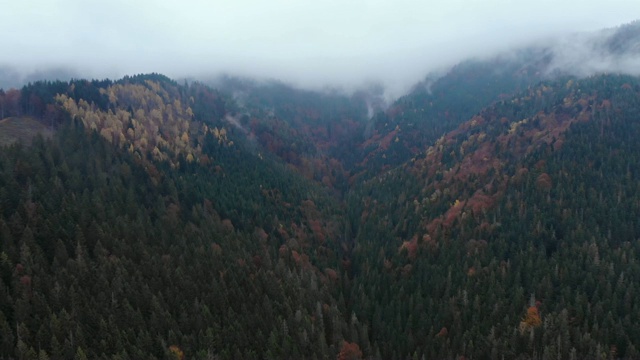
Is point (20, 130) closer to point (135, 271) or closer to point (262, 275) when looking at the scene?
point (135, 271)

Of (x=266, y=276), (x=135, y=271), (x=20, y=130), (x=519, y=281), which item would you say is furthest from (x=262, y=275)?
(x=20, y=130)

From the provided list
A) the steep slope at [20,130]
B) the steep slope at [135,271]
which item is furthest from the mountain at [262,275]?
the steep slope at [20,130]

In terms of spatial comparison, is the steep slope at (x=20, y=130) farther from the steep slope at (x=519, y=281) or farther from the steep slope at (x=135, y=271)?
the steep slope at (x=519, y=281)

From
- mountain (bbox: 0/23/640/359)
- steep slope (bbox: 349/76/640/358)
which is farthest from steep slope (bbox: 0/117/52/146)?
steep slope (bbox: 349/76/640/358)

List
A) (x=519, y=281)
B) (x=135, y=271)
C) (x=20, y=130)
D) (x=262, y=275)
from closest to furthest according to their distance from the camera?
1. (x=135, y=271)
2. (x=519, y=281)
3. (x=262, y=275)
4. (x=20, y=130)

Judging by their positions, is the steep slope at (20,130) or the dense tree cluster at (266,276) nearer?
the dense tree cluster at (266,276)

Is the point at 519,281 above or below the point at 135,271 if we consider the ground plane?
below

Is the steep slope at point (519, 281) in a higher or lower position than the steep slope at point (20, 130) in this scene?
lower

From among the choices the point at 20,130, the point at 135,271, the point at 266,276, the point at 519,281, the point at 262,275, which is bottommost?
the point at 519,281

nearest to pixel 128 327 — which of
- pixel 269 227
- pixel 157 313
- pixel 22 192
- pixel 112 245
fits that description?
pixel 157 313

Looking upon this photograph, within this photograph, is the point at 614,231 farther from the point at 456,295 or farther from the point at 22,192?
the point at 22,192

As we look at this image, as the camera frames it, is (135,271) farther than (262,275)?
No
